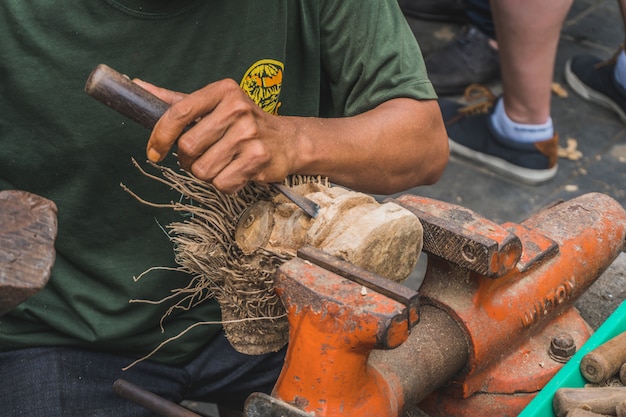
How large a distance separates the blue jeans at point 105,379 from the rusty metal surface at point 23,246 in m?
0.86

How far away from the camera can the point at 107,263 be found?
1747mm

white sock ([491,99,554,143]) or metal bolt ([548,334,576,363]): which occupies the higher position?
metal bolt ([548,334,576,363])

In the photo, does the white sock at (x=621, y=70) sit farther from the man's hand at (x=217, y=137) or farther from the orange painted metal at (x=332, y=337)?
the orange painted metal at (x=332, y=337)

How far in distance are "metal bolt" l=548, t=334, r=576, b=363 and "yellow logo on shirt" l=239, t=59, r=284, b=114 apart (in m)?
0.77

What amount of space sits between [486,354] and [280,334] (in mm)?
375

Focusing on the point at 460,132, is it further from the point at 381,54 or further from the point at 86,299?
the point at 86,299

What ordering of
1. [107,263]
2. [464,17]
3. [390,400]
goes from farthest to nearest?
[464,17], [107,263], [390,400]

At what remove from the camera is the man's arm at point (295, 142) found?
1.38 m

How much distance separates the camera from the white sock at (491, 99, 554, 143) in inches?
144

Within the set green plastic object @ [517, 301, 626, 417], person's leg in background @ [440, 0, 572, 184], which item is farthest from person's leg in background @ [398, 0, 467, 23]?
green plastic object @ [517, 301, 626, 417]

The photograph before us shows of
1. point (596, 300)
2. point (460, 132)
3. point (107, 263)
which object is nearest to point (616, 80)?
point (460, 132)

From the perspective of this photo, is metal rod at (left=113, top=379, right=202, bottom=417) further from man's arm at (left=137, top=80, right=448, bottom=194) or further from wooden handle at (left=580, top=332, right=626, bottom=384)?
wooden handle at (left=580, top=332, right=626, bottom=384)

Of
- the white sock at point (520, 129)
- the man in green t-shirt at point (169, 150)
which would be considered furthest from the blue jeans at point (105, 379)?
the white sock at point (520, 129)

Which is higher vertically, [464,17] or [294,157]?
[294,157]
